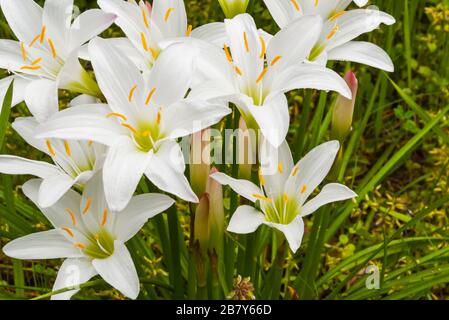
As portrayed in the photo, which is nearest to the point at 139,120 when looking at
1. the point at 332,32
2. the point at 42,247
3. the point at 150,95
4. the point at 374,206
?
the point at 150,95

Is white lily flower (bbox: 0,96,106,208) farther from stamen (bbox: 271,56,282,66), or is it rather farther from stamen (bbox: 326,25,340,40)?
stamen (bbox: 326,25,340,40)

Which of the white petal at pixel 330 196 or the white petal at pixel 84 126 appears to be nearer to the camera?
the white petal at pixel 84 126

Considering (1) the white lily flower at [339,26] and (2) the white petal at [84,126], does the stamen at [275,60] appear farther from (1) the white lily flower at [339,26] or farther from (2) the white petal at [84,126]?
(2) the white petal at [84,126]

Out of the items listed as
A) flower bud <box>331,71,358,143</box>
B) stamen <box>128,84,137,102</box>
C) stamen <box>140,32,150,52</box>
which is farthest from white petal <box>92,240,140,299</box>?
flower bud <box>331,71,358,143</box>

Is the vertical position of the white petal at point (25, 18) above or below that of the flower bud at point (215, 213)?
above

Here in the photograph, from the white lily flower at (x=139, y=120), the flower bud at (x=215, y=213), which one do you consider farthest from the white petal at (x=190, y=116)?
the flower bud at (x=215, y=213)
